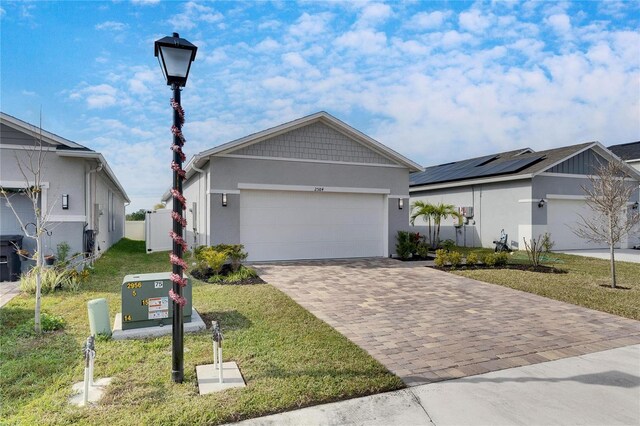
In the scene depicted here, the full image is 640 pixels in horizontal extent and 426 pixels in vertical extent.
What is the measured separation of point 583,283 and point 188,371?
29.4 ft

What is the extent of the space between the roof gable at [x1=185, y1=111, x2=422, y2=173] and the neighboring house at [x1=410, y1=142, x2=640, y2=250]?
5719 millimetres

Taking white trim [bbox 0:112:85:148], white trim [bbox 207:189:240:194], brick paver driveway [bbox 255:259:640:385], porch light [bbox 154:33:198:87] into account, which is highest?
white trim [bbox 0:112:85:148]

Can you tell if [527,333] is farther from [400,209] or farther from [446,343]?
[400,209]

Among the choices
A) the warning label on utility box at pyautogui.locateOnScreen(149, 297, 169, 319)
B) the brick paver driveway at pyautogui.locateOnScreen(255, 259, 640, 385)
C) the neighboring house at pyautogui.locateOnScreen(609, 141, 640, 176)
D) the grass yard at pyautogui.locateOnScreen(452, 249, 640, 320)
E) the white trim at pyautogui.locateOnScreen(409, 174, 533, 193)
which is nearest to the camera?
the brick paver driveway at pyautogui.locateOnScreen(255, 259, 640, 385)

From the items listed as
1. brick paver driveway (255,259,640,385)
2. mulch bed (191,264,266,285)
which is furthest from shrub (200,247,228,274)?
brick paver driveway (255,259,640,385)

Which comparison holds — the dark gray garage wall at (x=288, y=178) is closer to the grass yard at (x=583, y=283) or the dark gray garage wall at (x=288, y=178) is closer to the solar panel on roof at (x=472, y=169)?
the grass yard at (x=583, y=283)

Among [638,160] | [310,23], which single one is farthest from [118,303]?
[638,160]

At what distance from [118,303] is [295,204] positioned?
6474 millimetres

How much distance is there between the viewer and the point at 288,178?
11.8 metres

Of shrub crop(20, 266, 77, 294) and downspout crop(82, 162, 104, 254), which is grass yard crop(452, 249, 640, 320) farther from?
downspout crop(82, 162, 104, 254)

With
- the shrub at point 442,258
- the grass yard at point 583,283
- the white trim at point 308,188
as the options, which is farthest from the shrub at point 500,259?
the white trim at point 308,188

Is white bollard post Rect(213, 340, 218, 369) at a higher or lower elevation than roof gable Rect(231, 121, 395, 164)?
lower

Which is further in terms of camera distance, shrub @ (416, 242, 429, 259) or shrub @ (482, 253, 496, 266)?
shrub @ (416, 242, 429, 259)

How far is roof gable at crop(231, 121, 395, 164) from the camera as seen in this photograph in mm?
11578
